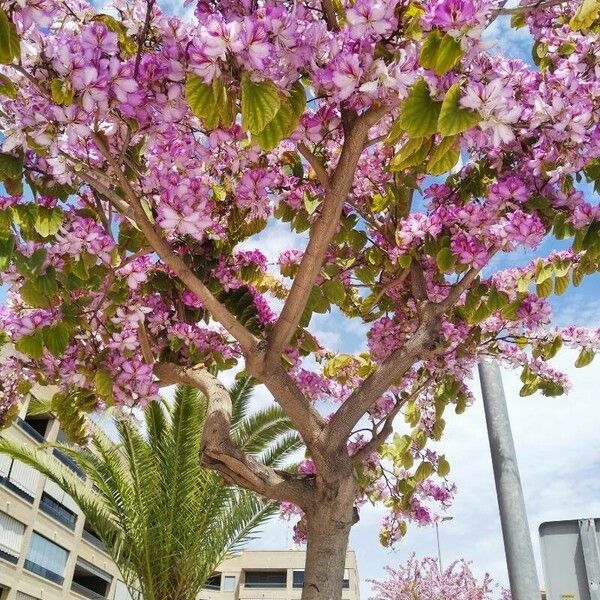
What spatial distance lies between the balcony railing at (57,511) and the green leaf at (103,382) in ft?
101

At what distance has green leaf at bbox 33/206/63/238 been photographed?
3306mm

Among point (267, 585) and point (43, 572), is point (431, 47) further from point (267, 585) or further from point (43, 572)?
point (267, 585)

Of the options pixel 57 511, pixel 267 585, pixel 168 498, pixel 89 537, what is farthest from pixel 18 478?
pixel 267 585

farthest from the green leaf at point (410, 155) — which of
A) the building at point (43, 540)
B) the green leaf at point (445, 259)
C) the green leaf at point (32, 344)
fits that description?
the building at point (43, 540)

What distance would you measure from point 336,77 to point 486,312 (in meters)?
2.27

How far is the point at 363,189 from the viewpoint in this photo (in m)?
4.78

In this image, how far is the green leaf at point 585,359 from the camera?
496 centimetres

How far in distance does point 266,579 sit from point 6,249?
6328 centimetres

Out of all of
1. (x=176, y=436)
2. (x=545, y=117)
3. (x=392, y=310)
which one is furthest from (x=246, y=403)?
(x=545, y=117)

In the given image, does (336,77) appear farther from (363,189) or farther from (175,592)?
(175,592)

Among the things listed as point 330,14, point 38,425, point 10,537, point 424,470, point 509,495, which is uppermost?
point 38,425

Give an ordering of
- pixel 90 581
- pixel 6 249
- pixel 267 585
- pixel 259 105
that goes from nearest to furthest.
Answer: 1. pixel 259 105
2. pixel 6 249
3. pixel 90 581
4. pixel 267 585

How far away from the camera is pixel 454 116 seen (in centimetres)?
221

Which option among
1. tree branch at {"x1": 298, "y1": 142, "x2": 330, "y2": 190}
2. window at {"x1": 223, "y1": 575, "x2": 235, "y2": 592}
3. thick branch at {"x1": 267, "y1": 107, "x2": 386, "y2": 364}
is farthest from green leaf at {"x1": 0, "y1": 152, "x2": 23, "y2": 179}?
window at {"x1": 223, "y1": 575, "x2": 235, "y2": 592}
